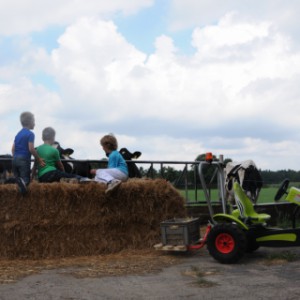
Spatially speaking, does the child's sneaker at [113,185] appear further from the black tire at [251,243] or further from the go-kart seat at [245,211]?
the black tire at [251,243]

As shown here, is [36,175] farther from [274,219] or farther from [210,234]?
[274,219]

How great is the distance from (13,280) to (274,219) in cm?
678

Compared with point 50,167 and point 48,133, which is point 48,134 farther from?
point 50,167

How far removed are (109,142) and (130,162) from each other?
191cm

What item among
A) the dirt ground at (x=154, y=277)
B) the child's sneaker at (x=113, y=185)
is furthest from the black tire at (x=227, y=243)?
the child's sneaker at (x=113, y=185)

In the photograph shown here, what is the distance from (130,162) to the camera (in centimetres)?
1159

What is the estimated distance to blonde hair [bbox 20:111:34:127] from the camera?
9344 millimetres

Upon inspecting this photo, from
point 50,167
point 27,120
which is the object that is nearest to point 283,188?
point 50,167

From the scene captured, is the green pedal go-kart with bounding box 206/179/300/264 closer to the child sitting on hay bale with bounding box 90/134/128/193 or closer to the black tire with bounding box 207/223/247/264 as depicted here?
the black tire with bounding box 207/223/247/264

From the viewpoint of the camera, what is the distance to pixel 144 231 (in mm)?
9367

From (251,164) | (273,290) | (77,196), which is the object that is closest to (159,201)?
(77,196)

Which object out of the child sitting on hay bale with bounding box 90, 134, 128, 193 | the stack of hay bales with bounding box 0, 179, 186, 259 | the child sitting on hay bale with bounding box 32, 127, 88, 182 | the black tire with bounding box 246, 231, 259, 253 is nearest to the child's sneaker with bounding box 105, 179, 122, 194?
the child sitting on hay bale with bounding box 90, 134, 128, 193

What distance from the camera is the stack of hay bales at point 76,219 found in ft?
28.8

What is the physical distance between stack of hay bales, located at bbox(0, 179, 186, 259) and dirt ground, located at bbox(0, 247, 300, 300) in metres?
0.29
